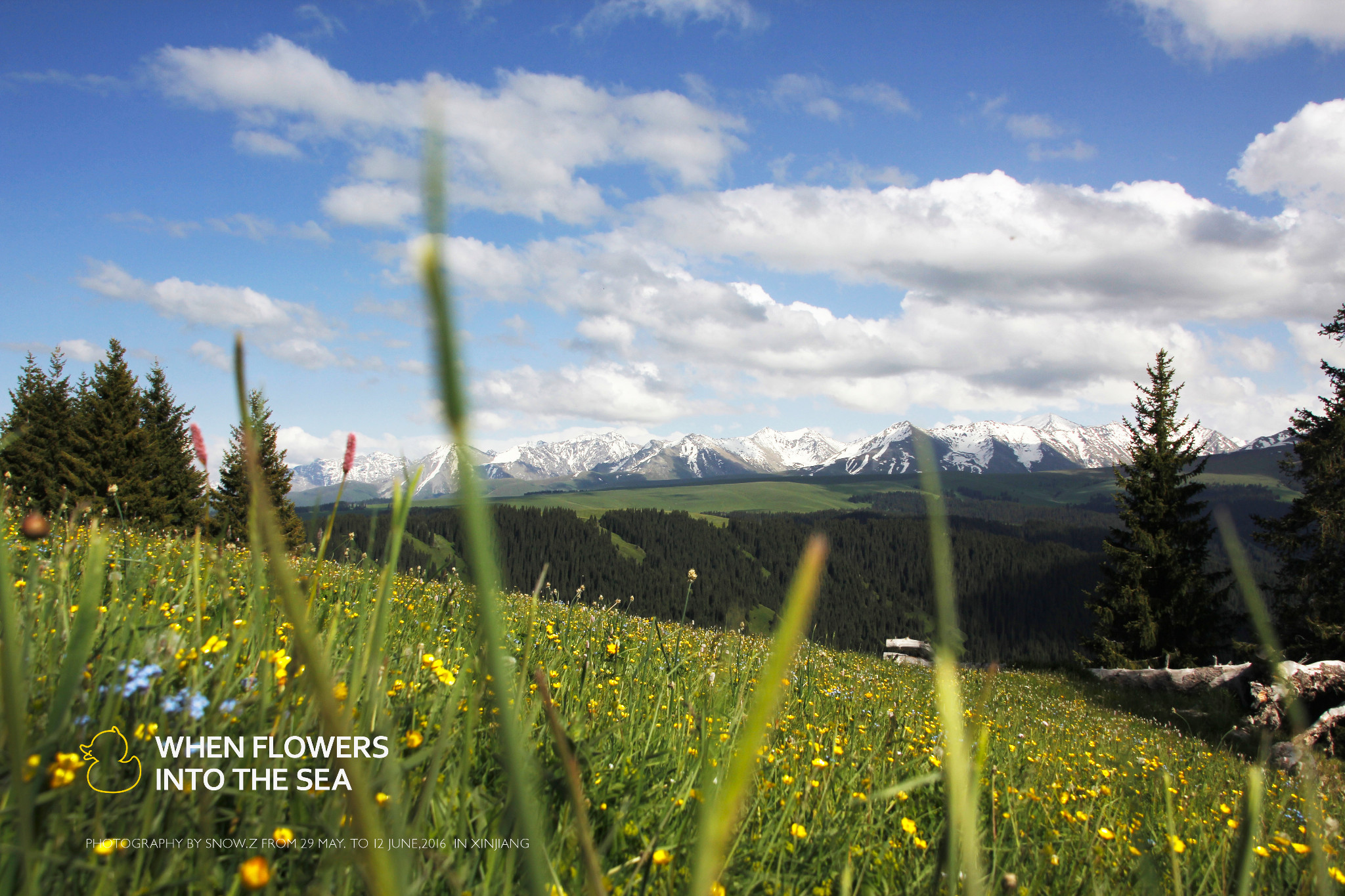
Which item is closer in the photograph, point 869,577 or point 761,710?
point 761,710

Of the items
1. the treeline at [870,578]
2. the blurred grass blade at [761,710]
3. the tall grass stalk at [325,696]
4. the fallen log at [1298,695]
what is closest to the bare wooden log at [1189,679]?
the fallen log at [1298,695]

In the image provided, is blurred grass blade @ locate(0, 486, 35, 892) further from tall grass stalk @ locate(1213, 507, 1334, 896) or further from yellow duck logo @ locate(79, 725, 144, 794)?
tall grass stalk @ locate(1213, 507, 1334, 896)

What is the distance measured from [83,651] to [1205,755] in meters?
13.5

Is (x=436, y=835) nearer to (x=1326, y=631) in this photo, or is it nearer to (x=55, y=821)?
(x=55, y=821)

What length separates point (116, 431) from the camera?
4134cm

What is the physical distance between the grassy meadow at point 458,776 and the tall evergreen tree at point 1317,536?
30235 mm

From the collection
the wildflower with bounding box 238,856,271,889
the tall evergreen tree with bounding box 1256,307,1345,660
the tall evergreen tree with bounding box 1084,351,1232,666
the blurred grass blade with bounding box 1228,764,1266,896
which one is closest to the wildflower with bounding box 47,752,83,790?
the wildflower with bounding box 238,856,271,889

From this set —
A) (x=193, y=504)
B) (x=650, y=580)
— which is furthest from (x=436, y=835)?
(x=650, y=580)

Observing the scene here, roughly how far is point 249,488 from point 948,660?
1044mm

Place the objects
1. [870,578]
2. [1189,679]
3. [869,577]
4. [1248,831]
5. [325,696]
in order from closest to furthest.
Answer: [325,696], [1248,831], [1189,679], [870,578], [869,577]

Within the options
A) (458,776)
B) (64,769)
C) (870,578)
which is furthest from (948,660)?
(870,578)

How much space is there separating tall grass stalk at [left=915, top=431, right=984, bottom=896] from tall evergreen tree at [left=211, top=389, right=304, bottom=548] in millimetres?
821

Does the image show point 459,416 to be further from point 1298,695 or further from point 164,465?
point 164,465

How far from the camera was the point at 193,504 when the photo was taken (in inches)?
1645
